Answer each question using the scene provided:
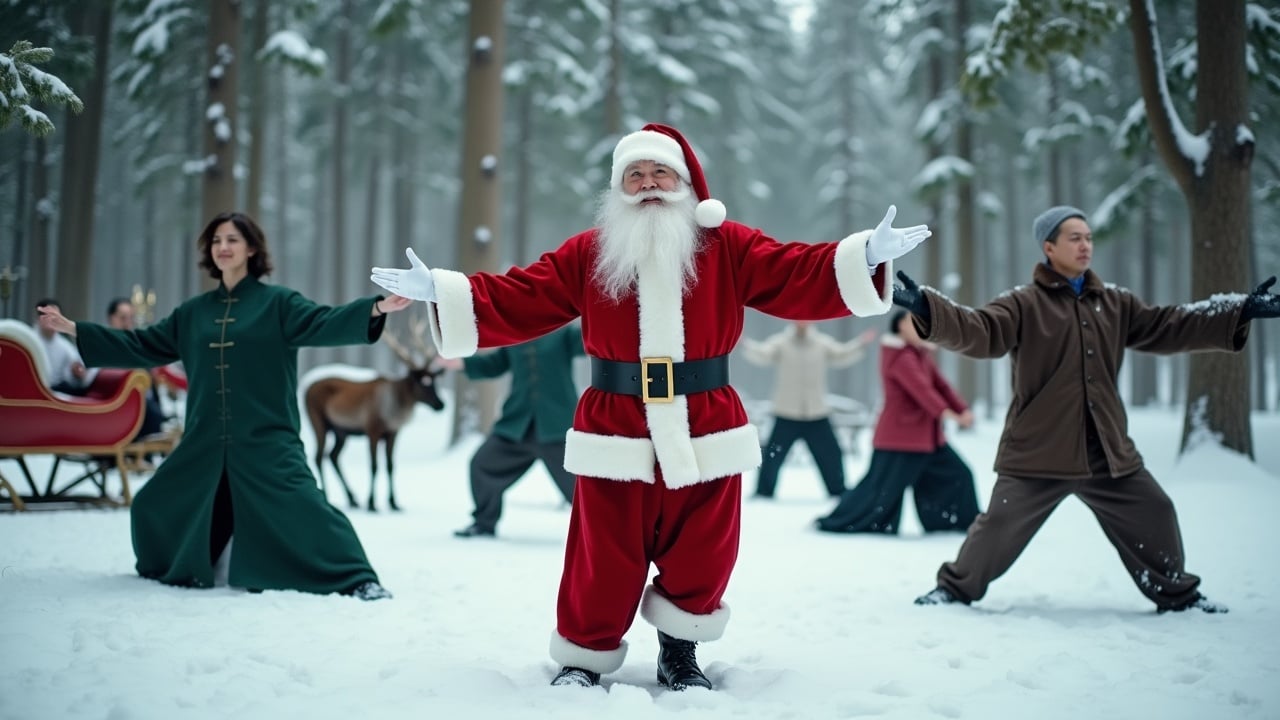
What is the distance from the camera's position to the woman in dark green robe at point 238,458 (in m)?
4.51

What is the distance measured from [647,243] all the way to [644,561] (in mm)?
1141

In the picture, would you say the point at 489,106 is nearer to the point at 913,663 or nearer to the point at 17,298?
the point at 17,298

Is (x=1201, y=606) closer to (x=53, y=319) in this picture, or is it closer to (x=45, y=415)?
(x=53, y=319)

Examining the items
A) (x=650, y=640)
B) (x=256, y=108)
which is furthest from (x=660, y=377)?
(x=256, y=108)

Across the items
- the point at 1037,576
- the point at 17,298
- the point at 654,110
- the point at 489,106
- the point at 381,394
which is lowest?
the point at 1037,576

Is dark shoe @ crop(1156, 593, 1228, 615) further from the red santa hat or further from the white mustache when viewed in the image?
the white mustache

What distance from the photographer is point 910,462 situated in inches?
295

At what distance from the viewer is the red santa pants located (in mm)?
3137

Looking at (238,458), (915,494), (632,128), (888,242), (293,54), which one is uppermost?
(632,128)

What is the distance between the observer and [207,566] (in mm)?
4520

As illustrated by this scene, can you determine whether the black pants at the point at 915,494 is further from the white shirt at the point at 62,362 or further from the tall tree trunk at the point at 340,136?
the tall tree trunk at the point at 340,136

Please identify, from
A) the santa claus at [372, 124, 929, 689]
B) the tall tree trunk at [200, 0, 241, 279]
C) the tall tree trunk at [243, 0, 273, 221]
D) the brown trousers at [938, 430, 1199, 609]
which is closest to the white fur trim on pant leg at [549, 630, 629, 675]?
the santa claus at [372, 124, 929, 689]

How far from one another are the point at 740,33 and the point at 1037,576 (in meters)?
19.5

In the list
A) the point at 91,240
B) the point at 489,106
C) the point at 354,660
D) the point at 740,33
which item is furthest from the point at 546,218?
the point at 354,660
